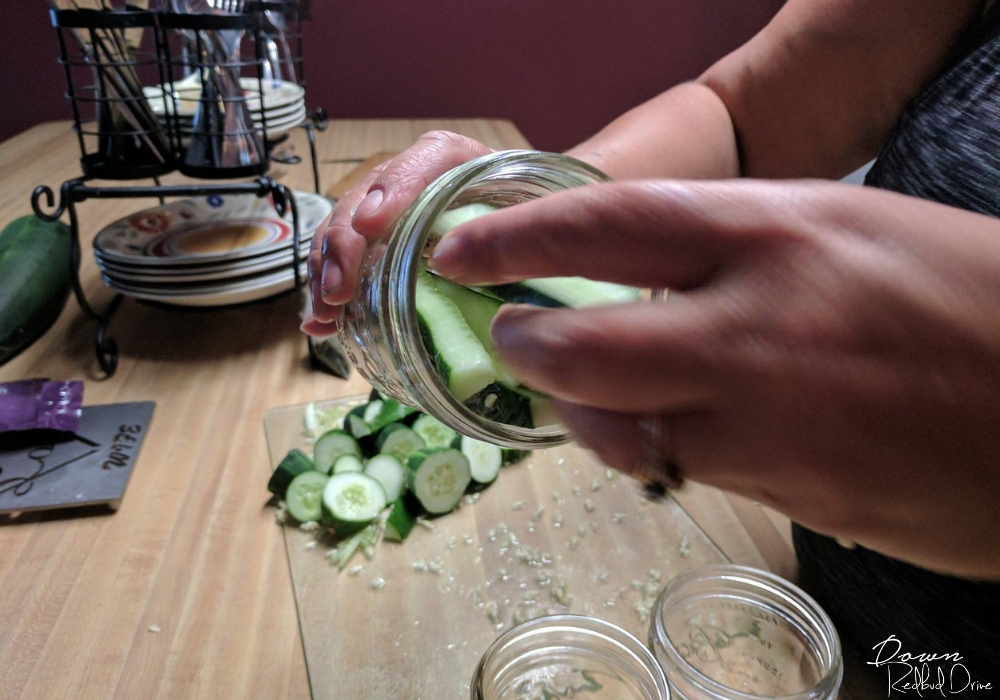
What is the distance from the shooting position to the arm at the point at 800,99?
71 cm

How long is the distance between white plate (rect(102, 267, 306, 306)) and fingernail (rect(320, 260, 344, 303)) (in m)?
0.40

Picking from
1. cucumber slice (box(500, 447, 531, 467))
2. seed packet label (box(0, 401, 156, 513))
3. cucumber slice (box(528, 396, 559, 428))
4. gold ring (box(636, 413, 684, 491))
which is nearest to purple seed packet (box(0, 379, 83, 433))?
seed packet label (box(0, 401, 156, 513))

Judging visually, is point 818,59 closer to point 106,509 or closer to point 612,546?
point 612,546

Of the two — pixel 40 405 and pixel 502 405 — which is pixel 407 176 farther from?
pixel 40 405

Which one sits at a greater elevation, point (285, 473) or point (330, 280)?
point (330, 280)

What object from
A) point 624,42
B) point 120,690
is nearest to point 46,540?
point 120,690

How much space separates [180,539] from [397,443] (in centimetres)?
23

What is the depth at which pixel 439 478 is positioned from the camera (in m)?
0.70

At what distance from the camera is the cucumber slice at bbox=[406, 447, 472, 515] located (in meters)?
0.69

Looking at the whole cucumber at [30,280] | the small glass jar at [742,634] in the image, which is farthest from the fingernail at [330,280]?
the whole cucumber at [30,280]

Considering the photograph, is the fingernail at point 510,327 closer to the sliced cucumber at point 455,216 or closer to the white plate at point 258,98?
the sliced cucumber at point 455,216

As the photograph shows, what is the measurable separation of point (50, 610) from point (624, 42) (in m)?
2.59

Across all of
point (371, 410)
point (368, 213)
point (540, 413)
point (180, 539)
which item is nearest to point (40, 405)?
point (180, 539)

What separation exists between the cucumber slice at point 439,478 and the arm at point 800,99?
346 millimetres
